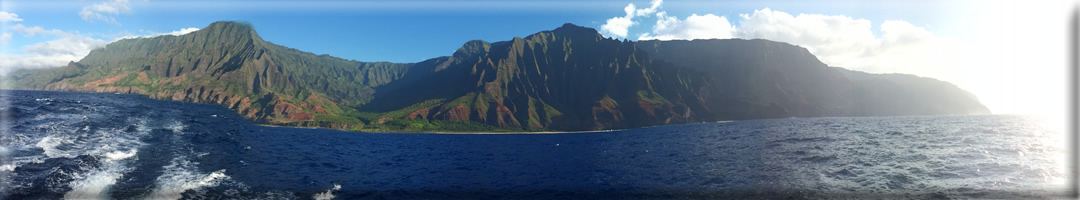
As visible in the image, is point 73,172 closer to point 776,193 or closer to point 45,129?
point 45,129

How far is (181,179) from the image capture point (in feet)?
136

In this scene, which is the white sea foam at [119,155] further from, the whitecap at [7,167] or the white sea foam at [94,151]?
the whitecap at [7,167]

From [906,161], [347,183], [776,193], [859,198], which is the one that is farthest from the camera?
[906,161]

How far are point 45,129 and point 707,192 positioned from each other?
78.3 m

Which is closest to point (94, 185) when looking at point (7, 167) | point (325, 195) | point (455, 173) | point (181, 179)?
point (181, 179)

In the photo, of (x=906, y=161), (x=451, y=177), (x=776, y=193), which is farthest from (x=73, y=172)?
(x=906, y=161)

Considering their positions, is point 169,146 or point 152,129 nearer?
point 169,146

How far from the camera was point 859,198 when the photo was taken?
1411 inches

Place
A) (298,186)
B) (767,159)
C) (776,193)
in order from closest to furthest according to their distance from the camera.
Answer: (776,193), (298,186), (767,159)

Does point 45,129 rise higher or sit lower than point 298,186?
higher

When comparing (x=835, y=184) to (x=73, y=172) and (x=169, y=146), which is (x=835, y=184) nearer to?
(x=73, y=172)

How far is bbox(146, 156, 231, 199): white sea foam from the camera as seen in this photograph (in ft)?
121

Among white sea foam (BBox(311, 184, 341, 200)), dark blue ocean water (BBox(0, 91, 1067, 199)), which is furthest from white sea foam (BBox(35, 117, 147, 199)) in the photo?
white sea foam (BBox(311, 184, 341, 200))

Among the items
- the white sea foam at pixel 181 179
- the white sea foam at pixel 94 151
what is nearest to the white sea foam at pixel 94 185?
the white sea foam at pixel 94 151
